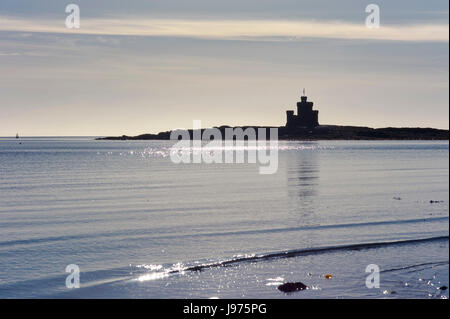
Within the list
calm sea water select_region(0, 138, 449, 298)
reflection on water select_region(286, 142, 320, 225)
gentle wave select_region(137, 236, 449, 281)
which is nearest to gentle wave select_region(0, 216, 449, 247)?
calm sea water select_region(0, 138, 449, 298)

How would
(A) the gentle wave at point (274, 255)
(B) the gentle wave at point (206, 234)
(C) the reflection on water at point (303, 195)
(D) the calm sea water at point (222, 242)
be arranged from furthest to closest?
1. (C) the reflection on water at point (303, 195)
2. (B) the gentle wave at point (206, 234)
3. (A) the gentle wave at point (274, 255)
4. (D) the calm sea water at point (222, 242)

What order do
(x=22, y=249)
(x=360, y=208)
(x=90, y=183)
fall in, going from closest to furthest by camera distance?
(x=22, y=249) → (x=360, y=208) → (x=90, y=183)

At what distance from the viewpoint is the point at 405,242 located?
26969 mm

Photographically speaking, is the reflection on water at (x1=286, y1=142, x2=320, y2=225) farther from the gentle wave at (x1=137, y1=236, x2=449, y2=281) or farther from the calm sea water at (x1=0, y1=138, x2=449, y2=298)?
the gentle wave at (x1=137, y1=236, x2=449, y2=281)

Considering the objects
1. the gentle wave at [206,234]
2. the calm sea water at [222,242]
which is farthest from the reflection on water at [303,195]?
the gentle wave at [206,234]

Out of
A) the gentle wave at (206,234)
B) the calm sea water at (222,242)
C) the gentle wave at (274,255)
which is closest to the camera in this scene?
the calm sea water at (222,242)

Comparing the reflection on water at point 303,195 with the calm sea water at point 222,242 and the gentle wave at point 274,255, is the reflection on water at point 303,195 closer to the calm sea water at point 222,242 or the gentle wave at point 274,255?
the calm sea water at point 222,242

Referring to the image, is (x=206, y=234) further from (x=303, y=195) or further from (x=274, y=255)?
(x=303, y=195)
